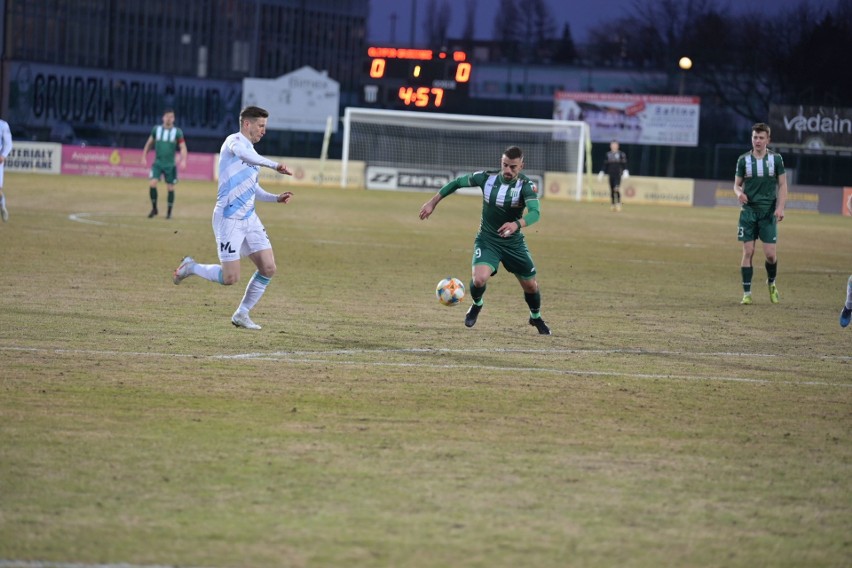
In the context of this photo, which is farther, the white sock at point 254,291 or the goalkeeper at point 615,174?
the goalkeeper at point 615,174

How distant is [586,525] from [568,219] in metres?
28.5

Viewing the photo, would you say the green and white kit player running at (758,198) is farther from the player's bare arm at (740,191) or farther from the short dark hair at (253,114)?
Answer: the short dark hair at (253,114)

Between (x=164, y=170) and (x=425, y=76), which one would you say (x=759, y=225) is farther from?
(x=425, y=76)

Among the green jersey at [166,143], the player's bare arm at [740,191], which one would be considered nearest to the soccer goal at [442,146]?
the green jersey at [166,143]

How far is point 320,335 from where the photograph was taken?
1118cm

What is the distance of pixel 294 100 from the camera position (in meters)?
67.1

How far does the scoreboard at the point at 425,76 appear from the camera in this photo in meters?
45.5

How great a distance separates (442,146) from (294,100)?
1667 centimetres

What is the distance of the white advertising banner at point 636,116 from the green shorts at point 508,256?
49.5m

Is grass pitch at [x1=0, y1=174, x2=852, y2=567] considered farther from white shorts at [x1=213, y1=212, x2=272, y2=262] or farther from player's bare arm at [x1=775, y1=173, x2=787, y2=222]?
player's bare arm at [x1=775, y1=173, x2=787, y2=222]

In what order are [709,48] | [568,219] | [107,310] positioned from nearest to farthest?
[107,310], [568,219], [709,48]

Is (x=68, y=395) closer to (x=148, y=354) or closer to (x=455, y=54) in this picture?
(x=148, y=354)

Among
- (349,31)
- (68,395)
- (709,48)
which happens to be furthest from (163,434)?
(349,31)

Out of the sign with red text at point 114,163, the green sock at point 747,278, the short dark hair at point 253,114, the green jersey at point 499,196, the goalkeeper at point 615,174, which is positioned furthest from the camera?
the sign with red text at point 114,163
